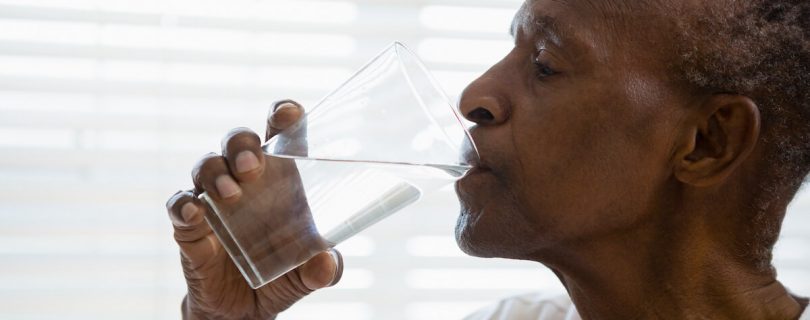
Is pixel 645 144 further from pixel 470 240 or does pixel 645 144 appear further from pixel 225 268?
pixel 225 268

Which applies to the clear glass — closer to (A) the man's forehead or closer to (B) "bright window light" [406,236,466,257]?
(A) the man's forehead

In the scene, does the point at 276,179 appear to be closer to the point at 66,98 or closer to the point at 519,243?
the point at 519,243

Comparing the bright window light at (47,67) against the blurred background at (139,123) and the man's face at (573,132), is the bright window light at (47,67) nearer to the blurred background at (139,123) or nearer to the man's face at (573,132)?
the blurred background at (139,123)

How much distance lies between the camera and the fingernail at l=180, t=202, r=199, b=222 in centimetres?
121

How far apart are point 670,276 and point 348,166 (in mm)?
516

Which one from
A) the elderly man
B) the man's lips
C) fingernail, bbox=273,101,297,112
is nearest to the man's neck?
the elderly man

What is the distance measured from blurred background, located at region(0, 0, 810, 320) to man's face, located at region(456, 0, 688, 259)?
972 millimetres

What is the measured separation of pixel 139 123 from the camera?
2094 mm

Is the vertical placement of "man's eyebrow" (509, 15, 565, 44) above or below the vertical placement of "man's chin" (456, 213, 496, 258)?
above

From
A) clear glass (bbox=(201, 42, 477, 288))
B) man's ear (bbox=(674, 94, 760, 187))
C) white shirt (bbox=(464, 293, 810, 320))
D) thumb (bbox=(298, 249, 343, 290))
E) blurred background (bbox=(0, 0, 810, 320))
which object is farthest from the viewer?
blurred background (bbox=(0, 0, 810, 320))

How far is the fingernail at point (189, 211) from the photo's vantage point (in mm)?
1213

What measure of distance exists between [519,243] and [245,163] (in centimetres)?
37

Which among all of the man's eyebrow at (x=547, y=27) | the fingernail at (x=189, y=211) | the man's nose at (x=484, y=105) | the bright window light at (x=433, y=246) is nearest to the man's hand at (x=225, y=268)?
the fingernail at (x=189, y=211)

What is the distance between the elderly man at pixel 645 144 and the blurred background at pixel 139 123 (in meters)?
0.82
